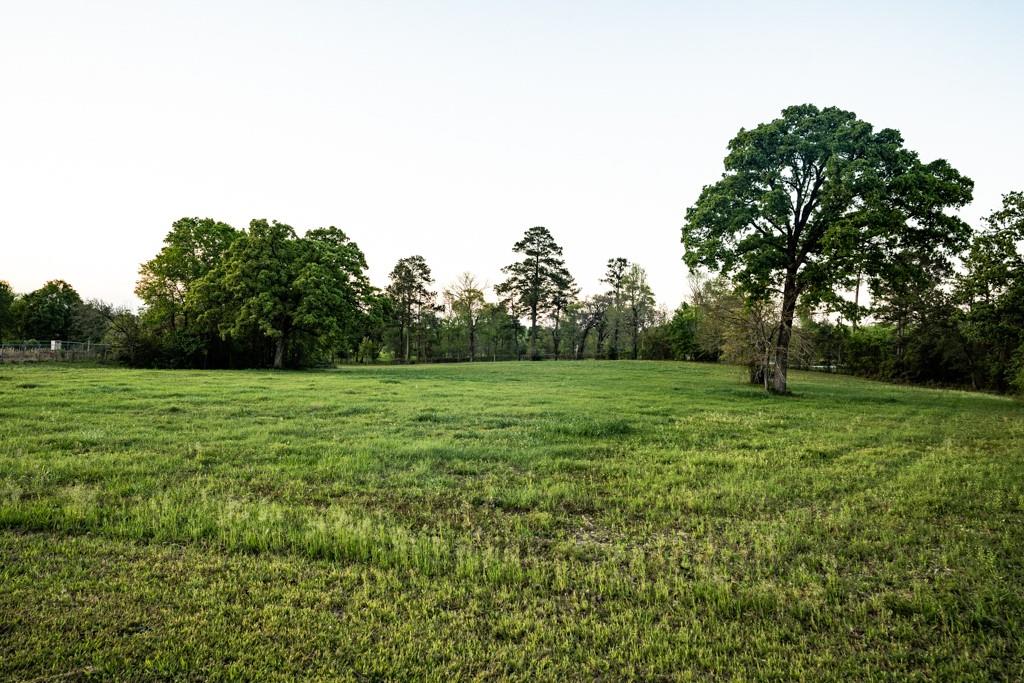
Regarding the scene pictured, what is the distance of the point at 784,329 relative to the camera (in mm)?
25375

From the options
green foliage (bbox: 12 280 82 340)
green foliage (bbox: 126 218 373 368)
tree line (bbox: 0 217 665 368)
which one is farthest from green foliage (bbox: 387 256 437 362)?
green foliage (bbox: 12 280 82 340)

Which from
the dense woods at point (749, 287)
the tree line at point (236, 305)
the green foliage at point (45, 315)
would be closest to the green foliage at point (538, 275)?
the dense woods at point (749, 287)

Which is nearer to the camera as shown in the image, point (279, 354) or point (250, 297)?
point (250, 297)

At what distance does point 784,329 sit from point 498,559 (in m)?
25.1

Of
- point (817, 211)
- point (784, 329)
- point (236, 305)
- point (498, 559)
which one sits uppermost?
point (817, 211)

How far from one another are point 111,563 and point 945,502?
1024 cm

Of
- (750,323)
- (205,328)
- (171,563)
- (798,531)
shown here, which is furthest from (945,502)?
(205,328)

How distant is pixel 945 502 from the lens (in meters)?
7.06

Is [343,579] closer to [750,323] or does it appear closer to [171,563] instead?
[171,563]

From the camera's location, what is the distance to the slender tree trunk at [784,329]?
2489 centimetres

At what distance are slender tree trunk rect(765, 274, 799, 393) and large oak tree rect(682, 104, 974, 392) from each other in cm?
5

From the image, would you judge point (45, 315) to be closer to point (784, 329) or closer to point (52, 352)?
point (52, 352)

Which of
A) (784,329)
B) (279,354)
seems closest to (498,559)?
(784,329)

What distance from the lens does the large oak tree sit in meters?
22.1
